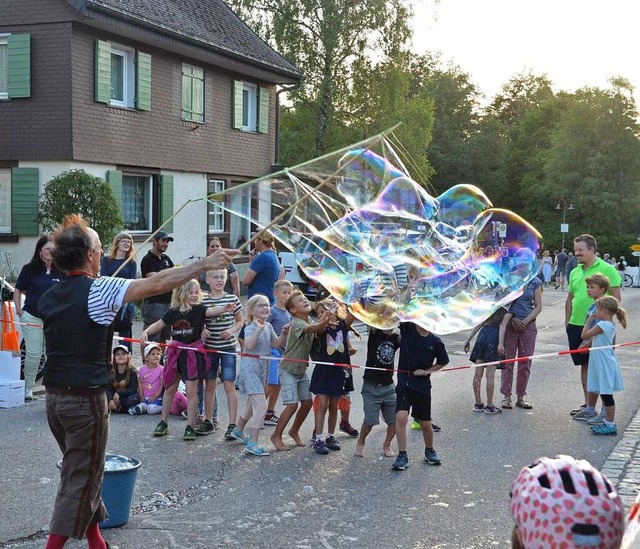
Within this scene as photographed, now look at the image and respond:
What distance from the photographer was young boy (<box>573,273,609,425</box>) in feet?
30.1

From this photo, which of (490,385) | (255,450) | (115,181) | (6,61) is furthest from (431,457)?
(6,61)

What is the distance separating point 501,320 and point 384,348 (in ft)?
8.44

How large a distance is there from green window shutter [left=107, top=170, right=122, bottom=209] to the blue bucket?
15049 millimetres

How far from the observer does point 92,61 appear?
64.0 ft

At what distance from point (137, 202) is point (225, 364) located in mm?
14550

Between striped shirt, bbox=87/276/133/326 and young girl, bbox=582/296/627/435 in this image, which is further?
young girl, bbox=582/296/627/435

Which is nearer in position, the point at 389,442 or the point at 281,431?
the point at 389,442

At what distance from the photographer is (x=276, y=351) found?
9133mm

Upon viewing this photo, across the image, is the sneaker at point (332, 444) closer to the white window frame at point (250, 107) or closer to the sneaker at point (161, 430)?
the sneaker at point (161, 430)

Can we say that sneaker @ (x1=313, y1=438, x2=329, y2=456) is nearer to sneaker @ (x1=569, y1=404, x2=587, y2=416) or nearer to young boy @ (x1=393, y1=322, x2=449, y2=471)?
young boy @ (x1=393, y1=322, x2=449, y2=471)

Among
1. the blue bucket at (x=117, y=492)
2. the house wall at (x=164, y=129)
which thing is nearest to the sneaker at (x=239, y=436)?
the blue bucket at (x=117, y=492)

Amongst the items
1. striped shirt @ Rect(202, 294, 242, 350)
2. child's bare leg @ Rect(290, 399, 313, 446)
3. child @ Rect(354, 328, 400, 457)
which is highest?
striped shirt @ Rect(202, 294, 242, 350)

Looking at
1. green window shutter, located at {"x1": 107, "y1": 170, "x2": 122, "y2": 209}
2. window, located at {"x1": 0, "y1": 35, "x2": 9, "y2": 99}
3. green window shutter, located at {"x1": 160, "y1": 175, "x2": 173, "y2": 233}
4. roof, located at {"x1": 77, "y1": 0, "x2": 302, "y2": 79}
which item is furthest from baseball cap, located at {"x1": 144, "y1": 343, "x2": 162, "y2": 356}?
green window shutter, located at {"x1": 160, "y1": 175, "x2": 173, "y2": 233}

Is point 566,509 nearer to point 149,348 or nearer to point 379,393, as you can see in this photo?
point 379,393
